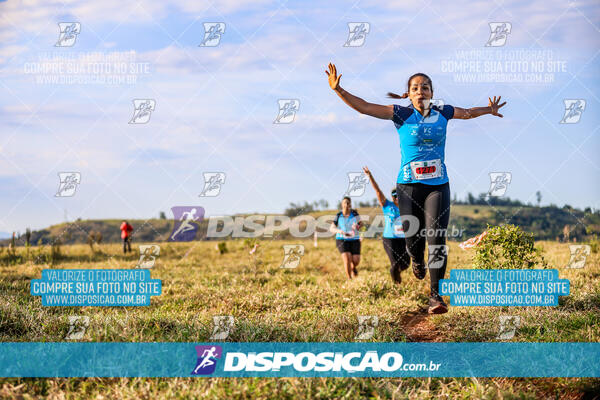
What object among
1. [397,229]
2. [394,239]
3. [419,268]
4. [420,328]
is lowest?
[420,328]

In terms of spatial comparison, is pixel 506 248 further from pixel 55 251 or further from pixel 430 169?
pixel 55 251

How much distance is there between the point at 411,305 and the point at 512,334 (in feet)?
7.26

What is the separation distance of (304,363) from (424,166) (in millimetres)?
2952

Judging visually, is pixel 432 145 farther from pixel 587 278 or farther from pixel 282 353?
pixel 587 278

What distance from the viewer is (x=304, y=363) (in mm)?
4840


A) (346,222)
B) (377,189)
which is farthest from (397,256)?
(346,222)

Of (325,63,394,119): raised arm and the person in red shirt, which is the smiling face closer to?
(325,63,394,119): raised arm

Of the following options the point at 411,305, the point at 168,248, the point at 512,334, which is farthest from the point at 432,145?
the point at 168,248

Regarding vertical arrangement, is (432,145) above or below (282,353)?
above

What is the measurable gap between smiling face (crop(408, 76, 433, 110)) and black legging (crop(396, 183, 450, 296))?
3.61ft

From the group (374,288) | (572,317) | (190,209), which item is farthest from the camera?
(190,209)

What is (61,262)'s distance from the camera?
579 inches

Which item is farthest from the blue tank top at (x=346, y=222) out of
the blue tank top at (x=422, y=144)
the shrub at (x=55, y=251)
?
the shrub at (x=55, y=251)

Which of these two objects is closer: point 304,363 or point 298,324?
point 304,363
